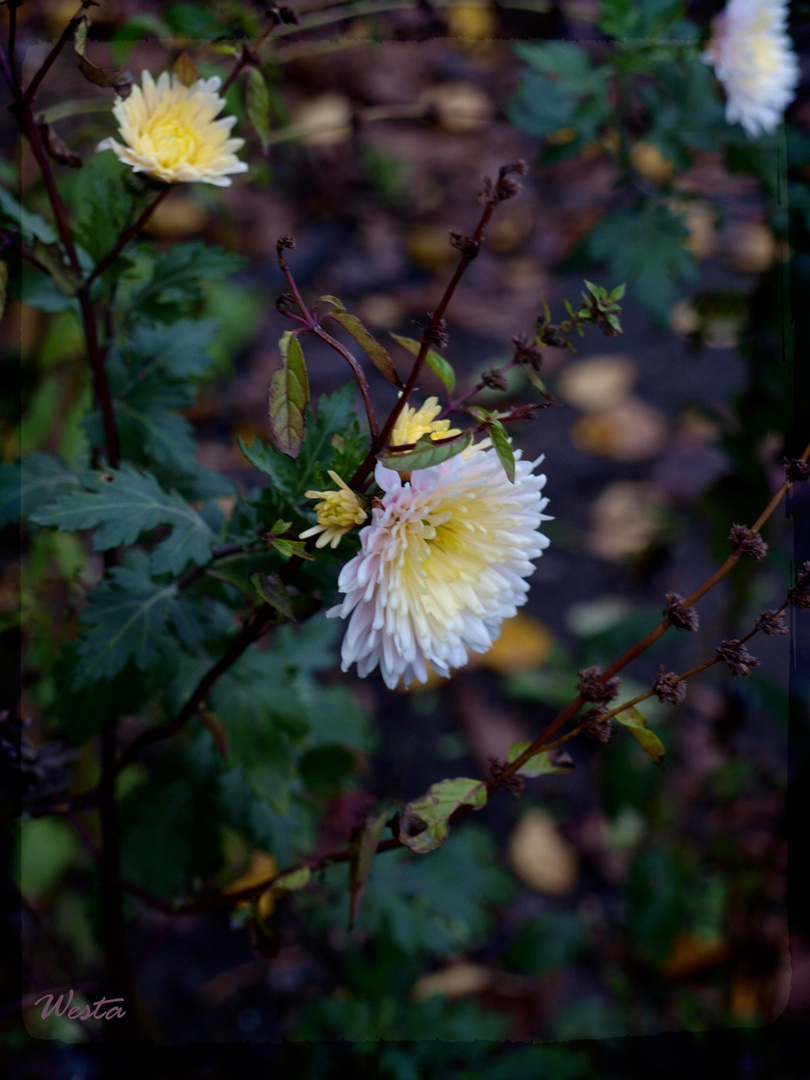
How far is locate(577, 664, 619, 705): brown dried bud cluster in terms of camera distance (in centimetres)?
57

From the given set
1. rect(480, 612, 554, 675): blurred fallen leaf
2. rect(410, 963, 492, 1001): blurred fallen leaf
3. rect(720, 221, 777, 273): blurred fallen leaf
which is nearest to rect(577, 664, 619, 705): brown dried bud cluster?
rect(410, 963, 492, 1001): blurred fallen leaf

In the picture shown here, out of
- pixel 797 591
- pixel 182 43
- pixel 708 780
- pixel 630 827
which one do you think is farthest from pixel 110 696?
pixel 630 827

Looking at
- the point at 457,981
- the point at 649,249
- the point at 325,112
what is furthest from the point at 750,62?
the point at 325,112

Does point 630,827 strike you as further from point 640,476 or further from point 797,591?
point 797,591

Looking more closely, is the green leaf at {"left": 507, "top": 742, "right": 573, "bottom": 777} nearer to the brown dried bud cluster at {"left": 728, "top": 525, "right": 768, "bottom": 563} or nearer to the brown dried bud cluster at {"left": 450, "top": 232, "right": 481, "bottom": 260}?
the brown dried bud cluster at {"left": 728, "top": 525, "right": 768, "bottom": 563}

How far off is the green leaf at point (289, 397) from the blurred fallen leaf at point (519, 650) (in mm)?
1255

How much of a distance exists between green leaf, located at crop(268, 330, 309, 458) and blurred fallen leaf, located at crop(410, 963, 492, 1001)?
1116 mm

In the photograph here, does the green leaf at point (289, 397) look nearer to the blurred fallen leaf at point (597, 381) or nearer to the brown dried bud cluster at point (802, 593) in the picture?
the brown dried bud cluster at point (802, 593)

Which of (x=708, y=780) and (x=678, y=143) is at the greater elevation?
(x=678, y=143)

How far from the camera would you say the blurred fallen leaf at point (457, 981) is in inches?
53.3

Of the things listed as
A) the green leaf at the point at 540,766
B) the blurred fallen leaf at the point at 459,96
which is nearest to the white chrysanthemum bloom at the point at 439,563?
the green leaf at the point at 540,766

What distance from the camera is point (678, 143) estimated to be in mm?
1104

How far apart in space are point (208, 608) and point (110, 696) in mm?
106

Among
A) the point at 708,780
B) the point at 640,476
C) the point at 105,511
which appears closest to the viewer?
the point at 105,511
